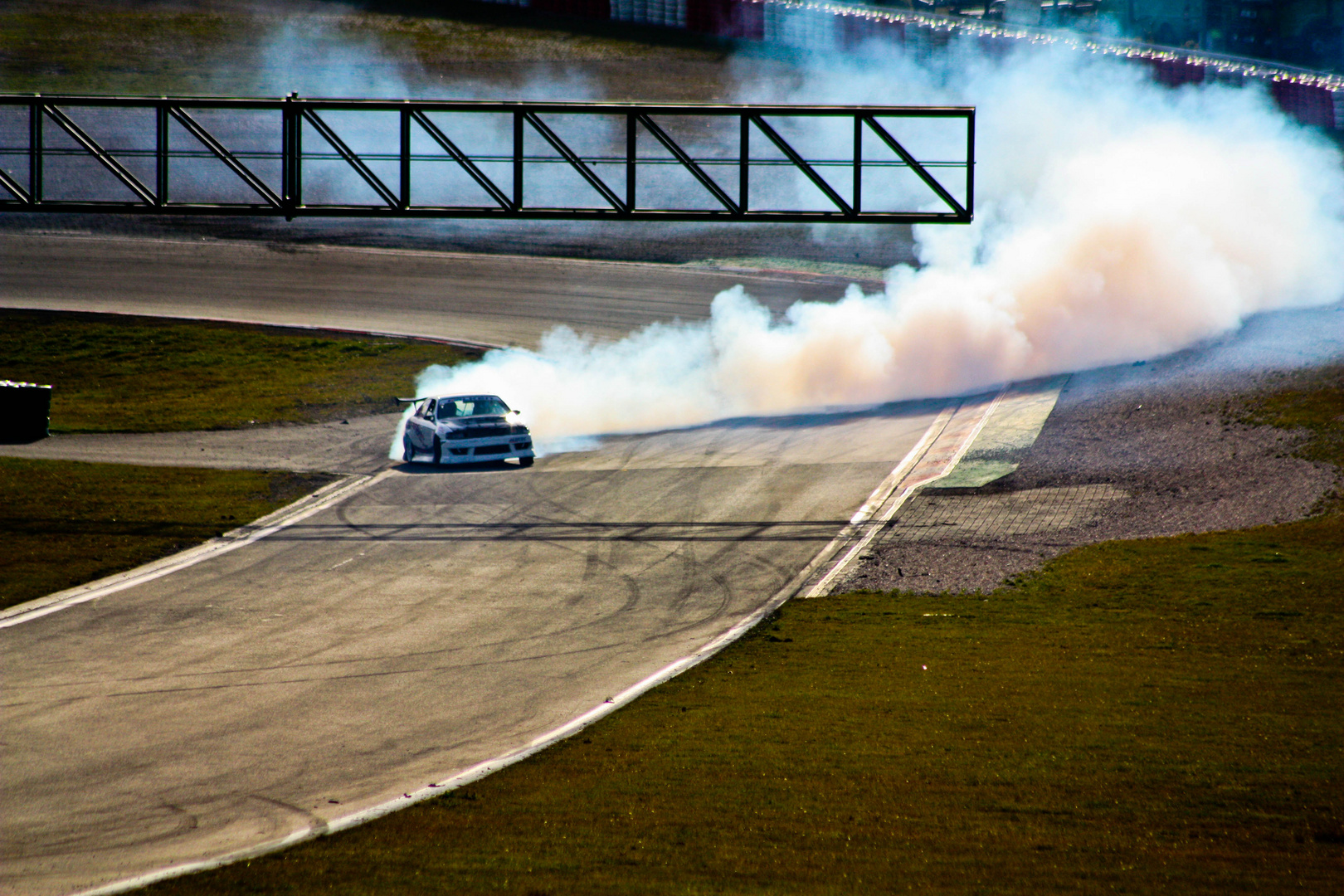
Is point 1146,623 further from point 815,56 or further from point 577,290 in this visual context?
point 815,56

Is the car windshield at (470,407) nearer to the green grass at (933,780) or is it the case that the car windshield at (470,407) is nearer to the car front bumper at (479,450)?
the car front bumper at (479,450)

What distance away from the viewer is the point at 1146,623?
1299 centimetres

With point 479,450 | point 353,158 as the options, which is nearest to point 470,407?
point 479,450

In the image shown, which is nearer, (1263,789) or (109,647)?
(1263,789)

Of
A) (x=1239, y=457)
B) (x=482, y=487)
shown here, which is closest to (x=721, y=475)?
(x=482, y=487)

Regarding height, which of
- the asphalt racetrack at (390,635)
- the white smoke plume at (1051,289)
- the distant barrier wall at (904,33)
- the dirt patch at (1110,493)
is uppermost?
the distant barrier wall at (904,33)

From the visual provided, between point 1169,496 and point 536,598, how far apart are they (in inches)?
383

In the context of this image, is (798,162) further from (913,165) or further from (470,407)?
(470,407)

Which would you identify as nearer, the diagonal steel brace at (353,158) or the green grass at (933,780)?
the green grass at (933,780)

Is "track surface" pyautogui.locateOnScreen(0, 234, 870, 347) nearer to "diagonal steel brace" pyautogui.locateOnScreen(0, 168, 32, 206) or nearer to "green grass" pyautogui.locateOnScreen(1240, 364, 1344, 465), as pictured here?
"green grass" pyautogui.locateOnScreen(1240, 364, 1344, 465)

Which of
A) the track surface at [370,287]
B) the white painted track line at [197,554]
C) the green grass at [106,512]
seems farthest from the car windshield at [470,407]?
the track surface at [370,287]

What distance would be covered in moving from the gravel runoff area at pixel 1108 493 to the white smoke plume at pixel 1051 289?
3.61 m

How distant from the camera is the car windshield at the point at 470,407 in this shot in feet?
73.4

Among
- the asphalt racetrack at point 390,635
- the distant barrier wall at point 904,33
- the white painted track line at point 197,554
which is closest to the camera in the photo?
the asphalt racetrack at point 390,635
